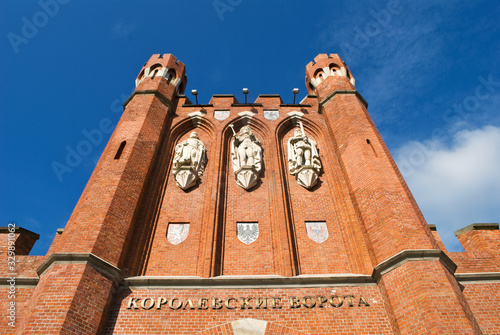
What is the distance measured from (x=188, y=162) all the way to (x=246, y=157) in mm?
1828

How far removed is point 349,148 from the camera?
36.5ft

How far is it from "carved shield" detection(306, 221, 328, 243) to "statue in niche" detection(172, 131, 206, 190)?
145 inches

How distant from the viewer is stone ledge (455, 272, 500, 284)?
8773 millimetres

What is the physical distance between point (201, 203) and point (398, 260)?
5.37m

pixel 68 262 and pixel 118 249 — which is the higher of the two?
pixel 118 249

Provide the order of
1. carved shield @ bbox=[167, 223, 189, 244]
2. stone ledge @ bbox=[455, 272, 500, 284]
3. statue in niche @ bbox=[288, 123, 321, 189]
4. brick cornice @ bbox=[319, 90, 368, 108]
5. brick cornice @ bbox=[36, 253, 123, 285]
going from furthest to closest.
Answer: brick cornice @ bbox=[319, 90, 368, 108]
statue in niche @ bbox=[288, 123, 321, 189]
carved shield @ bbox=[167, 223, 189, 244]
stone ledge @ bbox=[455, 272, 500, 284]
brick cornice @ bbox=[36, 253, 123, 285]

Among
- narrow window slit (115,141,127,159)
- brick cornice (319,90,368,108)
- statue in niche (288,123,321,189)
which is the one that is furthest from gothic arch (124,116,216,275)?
brick cornice (319,90,368,108)

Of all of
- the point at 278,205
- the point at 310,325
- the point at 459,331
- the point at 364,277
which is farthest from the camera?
the point at 278,205

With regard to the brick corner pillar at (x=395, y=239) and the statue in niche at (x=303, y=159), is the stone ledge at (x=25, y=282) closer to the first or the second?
the statue in niche at (x=303, y=159)

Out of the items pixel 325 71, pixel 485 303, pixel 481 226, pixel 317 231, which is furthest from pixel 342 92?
pixel 485 303

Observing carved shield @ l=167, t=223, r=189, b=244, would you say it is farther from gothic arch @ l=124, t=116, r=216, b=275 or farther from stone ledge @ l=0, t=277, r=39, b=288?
stone ledge @ l=0, t=277, r=39, b=288

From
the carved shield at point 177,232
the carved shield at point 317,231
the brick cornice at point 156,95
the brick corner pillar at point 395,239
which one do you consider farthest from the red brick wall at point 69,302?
the brick cornice at point 156,95

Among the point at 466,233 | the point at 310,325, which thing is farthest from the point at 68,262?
the point at 466,233

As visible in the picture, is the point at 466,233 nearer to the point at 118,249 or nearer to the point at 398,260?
the point at 398,260
